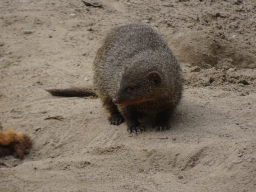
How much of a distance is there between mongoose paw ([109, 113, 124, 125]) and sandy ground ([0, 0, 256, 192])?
77mm

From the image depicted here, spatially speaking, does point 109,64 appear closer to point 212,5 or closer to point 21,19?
point 21,19

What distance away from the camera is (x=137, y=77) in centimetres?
257

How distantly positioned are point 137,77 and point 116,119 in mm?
731

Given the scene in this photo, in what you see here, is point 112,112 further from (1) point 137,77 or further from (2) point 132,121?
(1) point 137,77

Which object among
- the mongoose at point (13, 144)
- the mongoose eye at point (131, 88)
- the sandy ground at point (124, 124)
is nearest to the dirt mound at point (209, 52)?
the sandy ground at point (124, 124)

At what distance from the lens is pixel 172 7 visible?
5.50 m

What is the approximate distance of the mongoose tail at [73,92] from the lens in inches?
139

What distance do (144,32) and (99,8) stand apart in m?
2.64

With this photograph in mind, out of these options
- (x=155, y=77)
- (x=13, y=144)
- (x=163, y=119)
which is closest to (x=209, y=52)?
(x=163, y=119)

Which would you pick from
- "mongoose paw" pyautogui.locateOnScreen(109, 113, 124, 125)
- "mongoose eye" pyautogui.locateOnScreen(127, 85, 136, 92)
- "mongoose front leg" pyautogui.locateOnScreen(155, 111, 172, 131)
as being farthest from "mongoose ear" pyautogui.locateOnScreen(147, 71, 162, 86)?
"mongoose paw" pyautogui.locateOnScreen(109, 113, 124, 125)

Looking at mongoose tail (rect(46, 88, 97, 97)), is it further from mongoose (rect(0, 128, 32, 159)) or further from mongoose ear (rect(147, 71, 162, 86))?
mongoose ear (rect(147, 71, 162, 86))

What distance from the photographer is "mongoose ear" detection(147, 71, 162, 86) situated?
2574mm

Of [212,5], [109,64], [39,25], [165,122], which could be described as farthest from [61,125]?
[212,5]

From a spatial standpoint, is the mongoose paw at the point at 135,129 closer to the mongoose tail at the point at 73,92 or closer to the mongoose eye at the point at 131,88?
the mongoose eye at the point at 131,88
